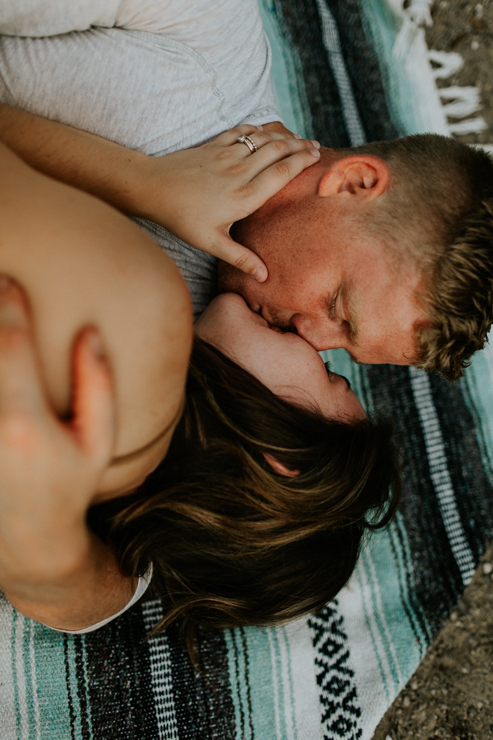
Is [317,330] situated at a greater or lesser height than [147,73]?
lesser

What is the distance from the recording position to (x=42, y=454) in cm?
58

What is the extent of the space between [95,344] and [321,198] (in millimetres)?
687

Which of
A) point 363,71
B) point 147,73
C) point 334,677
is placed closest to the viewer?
point 147,73

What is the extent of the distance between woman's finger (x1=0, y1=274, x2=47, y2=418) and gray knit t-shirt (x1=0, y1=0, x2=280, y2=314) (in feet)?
2.06

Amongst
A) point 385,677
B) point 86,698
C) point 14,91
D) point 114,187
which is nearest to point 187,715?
point 86,698

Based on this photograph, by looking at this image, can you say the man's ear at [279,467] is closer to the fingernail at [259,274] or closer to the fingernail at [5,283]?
the fingernail at [259,274]

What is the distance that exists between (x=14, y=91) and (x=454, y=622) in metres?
1.89


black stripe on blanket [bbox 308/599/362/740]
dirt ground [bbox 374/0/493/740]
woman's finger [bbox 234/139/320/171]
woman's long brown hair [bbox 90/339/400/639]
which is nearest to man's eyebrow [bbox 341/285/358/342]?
woman's long brown hair [bbox 90/339/400/639]

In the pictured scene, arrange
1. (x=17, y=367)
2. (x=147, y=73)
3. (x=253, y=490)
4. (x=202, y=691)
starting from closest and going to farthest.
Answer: (x=17, y=367), (x=253, y=490), (x=147, y=73), (x=202, y=691)

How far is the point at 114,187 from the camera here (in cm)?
104

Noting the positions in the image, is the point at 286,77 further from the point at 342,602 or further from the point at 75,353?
the point at 342,602

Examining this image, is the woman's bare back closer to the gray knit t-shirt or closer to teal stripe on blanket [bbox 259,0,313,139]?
the gray knit t-shirt

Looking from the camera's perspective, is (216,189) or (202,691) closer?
(216,189)

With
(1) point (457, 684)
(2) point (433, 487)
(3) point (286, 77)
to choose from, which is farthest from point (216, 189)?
(1) point (457, 684)
